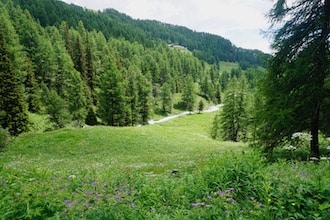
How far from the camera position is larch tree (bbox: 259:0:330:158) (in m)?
13.0

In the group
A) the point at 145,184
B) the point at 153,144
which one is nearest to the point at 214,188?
the point at 145,184

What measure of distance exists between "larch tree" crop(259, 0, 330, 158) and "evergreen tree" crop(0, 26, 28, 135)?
36071 millimetres

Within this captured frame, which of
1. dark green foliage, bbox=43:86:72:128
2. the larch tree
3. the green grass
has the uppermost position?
the larch tree

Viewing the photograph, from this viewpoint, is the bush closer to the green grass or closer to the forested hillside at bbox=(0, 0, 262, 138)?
the green grass

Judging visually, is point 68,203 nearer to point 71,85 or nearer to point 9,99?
point 9,99

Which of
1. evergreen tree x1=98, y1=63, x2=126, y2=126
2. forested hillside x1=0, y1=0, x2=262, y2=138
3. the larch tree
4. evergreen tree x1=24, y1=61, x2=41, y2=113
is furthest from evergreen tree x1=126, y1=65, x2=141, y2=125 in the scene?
the larch tree

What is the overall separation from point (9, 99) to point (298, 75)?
3852 centimetres

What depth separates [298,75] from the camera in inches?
520

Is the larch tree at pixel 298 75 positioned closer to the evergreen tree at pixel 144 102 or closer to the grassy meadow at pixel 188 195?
the grassy meadow at pixel 188 195

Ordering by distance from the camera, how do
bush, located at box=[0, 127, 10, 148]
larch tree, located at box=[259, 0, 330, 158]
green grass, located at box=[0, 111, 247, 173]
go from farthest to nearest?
1. bush, located at box=[0, 127, 10, 148]
2. green grass, located at box=[0, 111, 247, 173]
3. larch tree, located at box=[259, 0, 330, 158]

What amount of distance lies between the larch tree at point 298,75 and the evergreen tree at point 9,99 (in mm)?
36071

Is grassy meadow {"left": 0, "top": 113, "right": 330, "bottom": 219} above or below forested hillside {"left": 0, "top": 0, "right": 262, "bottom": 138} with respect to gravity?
below

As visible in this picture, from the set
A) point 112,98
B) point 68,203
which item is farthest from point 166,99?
point 68,203

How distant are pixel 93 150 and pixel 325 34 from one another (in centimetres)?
2291
